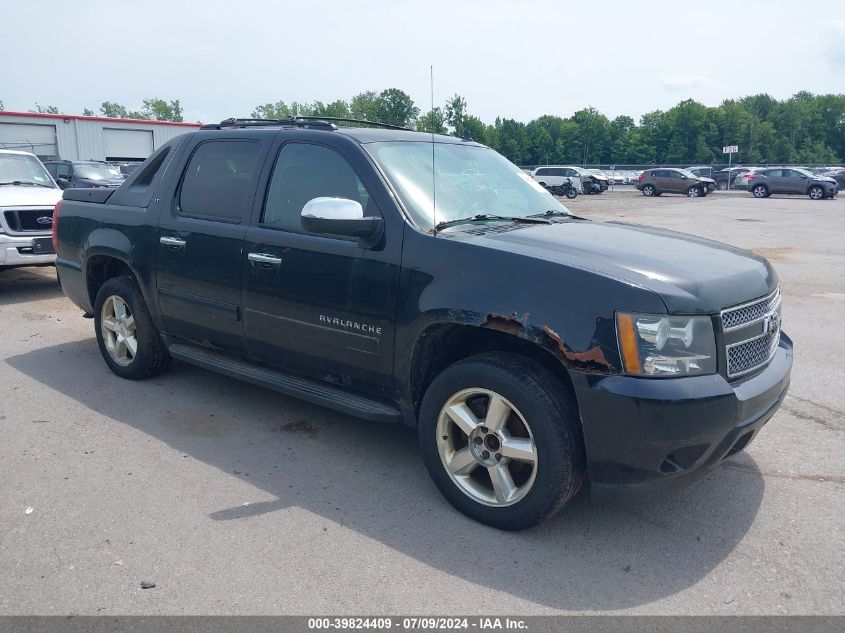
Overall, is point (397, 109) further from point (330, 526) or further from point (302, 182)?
point (330, 526)

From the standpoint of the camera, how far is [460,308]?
346 cm

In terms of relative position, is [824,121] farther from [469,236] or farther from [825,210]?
[469,236]

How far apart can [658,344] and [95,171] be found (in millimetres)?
18719

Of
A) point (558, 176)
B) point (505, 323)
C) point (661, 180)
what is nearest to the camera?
point (505, 323)

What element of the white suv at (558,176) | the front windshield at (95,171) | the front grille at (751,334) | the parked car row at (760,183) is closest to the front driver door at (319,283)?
the front grille at (751,334)

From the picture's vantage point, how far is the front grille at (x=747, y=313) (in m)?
3.24

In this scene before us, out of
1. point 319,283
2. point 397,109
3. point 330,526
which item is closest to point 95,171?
point 397,109

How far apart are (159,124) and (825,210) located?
29556 millimetres

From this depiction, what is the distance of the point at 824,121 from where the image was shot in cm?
9912

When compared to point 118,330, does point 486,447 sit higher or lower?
lower

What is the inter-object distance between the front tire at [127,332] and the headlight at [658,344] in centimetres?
371

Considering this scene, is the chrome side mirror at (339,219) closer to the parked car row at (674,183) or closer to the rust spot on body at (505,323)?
the rust spot on body at (505,323)

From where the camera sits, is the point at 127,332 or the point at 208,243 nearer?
the point at 208,243

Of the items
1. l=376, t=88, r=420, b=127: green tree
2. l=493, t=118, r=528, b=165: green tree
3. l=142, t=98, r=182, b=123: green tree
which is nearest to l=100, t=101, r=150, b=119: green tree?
l=142, t=98, r=182, b=123: green tree
